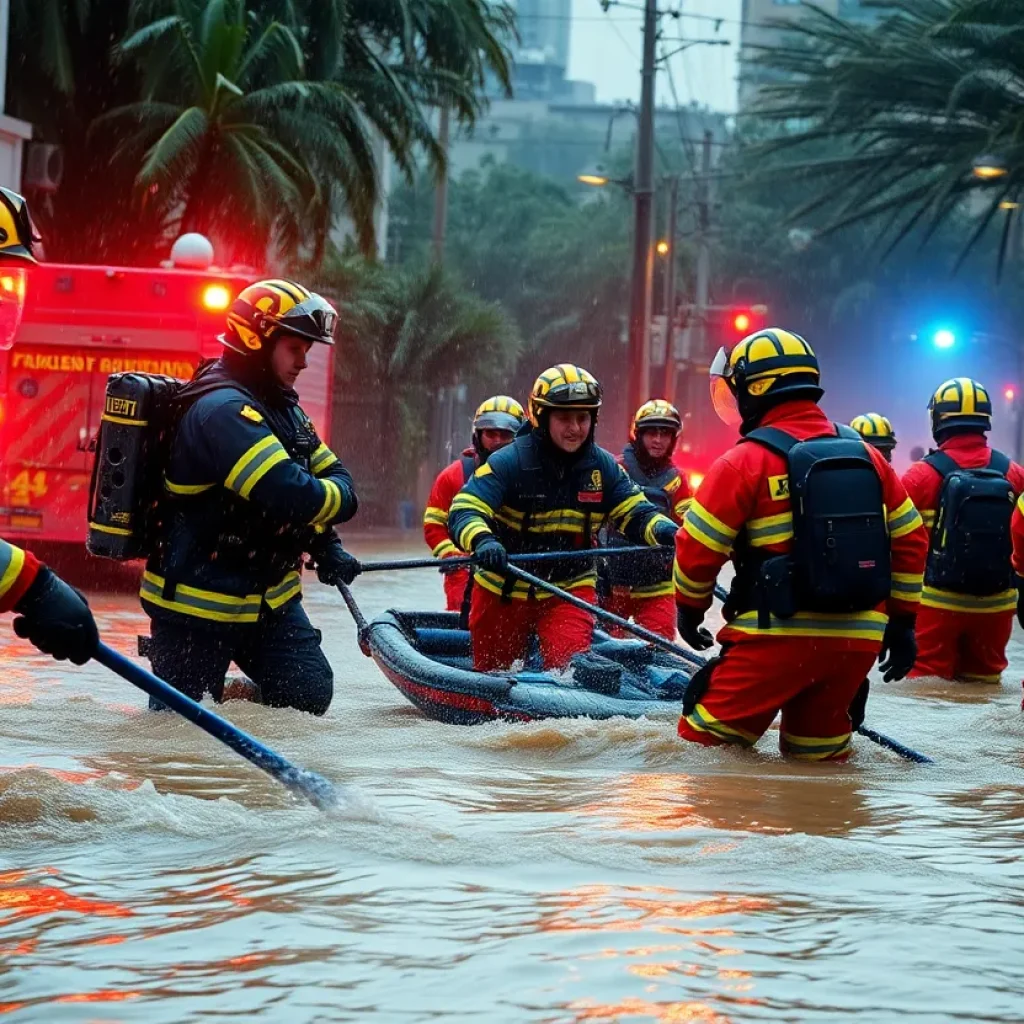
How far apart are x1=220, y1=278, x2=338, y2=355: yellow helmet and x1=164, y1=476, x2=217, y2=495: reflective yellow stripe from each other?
20.1 inches

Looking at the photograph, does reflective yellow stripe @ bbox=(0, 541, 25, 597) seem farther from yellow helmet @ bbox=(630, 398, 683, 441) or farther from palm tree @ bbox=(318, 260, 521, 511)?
palm tree @ bbox=(318, 260, 521, 511)

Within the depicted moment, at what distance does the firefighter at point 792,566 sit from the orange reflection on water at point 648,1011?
253 cm

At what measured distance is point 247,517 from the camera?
23.3 feet

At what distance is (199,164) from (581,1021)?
2328 centimetres

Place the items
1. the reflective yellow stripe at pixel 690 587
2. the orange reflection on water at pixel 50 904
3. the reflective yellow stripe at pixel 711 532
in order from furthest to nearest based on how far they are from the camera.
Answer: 1. the reflective yellow stripe at pixel 690 587
2. the reflective yellow stripe at pixel 711 532
3. the orange reflection on water at pixel 50 904

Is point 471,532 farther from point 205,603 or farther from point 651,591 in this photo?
point 651,591

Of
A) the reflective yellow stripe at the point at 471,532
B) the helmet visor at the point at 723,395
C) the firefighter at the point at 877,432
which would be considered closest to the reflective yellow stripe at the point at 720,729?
the helmet visor at the point at 723,395

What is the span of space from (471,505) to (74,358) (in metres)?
7.79

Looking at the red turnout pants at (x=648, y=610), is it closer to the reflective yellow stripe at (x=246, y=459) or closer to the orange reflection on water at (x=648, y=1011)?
the reflective yellow stripe at (x=246, y=459)

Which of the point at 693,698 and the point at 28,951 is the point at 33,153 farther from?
the point at 28,951

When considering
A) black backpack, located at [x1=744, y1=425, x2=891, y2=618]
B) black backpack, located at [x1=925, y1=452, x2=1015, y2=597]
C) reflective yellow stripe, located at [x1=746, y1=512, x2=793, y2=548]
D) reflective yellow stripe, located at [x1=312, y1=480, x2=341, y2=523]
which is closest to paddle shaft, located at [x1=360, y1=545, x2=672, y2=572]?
reflective yellow stripe, located at [x1=312, y1=480, x2=341, y2=523]

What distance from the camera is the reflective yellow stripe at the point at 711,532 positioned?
643 cm

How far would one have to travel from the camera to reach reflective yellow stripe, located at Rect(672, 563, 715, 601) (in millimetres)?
6531

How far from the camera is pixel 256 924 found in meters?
4.55
